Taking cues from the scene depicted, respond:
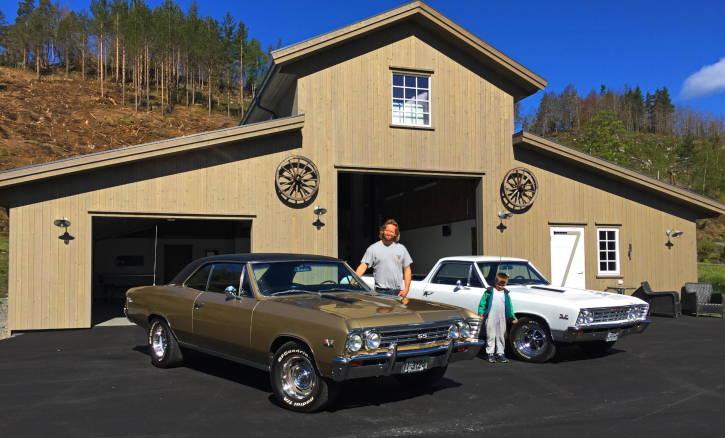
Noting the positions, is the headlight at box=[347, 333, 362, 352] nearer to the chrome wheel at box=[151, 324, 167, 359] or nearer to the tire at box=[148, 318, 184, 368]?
the tire at box=[148, 318, 184, 368]

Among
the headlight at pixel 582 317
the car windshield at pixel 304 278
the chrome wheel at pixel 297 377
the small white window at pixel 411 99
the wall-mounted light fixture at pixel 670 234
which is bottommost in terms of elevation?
the chrome wheel at pixel 297 377

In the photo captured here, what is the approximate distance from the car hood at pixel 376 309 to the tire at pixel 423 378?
0.80m

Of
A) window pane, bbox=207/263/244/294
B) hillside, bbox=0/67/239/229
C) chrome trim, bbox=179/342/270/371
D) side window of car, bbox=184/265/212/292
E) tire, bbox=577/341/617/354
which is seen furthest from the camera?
hillside, bbox=0/67/239/229

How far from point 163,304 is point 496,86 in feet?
35.3

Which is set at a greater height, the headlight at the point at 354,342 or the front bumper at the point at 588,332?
the headlight at the point at 354,342

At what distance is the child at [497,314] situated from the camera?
8.55 m

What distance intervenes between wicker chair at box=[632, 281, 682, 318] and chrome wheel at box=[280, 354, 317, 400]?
12.2m

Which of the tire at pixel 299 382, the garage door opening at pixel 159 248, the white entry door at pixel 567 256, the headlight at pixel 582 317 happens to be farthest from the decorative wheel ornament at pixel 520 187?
the garage door opening at pixel 159 248

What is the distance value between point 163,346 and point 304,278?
247cm

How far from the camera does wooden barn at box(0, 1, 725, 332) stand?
12.1m

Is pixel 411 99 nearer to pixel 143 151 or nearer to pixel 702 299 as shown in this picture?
pixel 143 151

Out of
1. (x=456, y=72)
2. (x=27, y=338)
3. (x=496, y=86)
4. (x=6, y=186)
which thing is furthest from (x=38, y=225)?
(x=496, y=86)

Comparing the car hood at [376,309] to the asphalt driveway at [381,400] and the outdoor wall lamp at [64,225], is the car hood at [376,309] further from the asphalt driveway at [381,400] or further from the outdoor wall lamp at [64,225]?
the outdoor wall lamp at [64,225]

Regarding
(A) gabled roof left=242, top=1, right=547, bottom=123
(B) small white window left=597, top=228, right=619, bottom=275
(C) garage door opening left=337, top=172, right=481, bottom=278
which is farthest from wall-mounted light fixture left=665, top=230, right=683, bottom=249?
(A) gabled roof left=242, top=1, right=547, bottom=123
